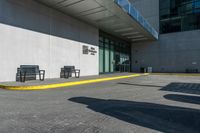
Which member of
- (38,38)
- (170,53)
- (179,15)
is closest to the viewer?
(38,38)

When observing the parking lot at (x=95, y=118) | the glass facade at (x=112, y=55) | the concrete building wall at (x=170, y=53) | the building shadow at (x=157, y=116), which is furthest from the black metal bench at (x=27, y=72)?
the concrete building wall at (x=170, y=53)

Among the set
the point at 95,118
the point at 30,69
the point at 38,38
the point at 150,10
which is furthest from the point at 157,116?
the point at 150,10

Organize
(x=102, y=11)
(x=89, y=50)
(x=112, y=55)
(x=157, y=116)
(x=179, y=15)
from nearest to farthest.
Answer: (x=157, y=116) → (x=102, y=11) → (x=89, y=50) → (x=112, y=55) → (x=179, y=15)

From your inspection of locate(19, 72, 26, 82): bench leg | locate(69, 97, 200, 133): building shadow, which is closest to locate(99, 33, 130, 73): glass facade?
locate(19, 72, 26, 82): bench leg

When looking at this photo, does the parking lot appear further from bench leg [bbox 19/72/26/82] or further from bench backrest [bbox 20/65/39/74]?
bench backrest [bbox 20/65/39/74]

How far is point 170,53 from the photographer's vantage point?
78.9 ft

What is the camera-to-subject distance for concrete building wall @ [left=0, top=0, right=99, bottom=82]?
9062mm

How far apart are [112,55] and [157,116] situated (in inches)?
690

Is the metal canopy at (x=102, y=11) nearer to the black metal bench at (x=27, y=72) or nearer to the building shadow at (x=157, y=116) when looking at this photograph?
the black metal bench at (x=27, y=72)

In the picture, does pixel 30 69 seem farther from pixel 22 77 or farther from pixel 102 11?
pixel 102 11

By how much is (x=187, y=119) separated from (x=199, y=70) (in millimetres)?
22126

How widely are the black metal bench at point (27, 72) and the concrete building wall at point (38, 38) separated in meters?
0.31

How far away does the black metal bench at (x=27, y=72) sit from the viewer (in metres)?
9.35

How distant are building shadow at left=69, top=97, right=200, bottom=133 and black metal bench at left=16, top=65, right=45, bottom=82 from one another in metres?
6.51
